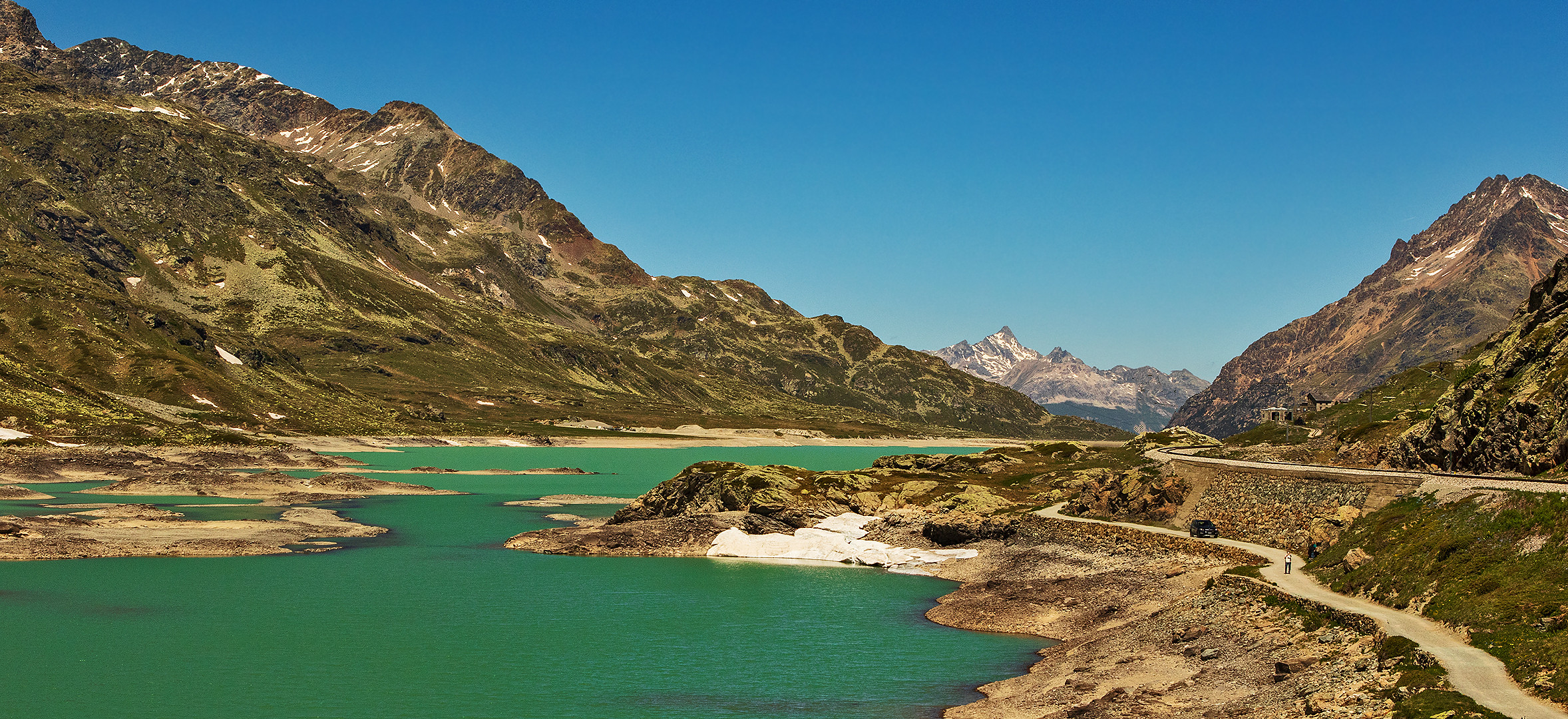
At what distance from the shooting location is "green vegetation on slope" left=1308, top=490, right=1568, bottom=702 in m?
31.0

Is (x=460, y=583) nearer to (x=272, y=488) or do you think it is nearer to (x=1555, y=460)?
(x=1555, y=460)

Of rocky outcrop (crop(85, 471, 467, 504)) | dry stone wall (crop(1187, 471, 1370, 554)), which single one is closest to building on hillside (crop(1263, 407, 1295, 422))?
dry stone wall (crop(1187, 471, 1370, 554))

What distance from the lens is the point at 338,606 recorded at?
64688 millimetres

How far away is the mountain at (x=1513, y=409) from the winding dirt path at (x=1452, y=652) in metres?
14.9

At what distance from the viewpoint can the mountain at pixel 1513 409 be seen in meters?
53.4

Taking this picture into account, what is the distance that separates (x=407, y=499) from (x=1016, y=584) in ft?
322

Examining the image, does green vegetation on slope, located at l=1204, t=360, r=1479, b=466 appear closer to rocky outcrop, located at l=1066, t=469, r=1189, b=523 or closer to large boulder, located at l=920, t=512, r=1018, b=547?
rocky outcrop, located at l=1066, t=469, r=1189, b=523

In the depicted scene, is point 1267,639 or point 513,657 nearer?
point 1267,639

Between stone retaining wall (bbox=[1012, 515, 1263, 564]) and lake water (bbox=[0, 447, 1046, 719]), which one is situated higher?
stone retaining wall (bbox=[1012, 515, 1263, 564])

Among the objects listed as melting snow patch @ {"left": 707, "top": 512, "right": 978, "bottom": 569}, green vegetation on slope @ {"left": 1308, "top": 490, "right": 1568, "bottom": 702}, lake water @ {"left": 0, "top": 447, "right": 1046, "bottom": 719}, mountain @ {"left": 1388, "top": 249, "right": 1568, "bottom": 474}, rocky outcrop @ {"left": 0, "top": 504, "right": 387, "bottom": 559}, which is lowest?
lake water @ {"left": 0, "top": 447, "right": 1046, "bottom": 719}

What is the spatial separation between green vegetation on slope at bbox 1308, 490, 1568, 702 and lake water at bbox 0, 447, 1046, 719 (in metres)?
16.6

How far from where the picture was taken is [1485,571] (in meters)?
38.2

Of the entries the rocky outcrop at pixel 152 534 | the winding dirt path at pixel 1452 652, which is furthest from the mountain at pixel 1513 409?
the rocky outcrop at pixel 152 534

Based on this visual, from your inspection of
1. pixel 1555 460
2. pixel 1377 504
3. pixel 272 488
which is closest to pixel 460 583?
pixel 1377 504
